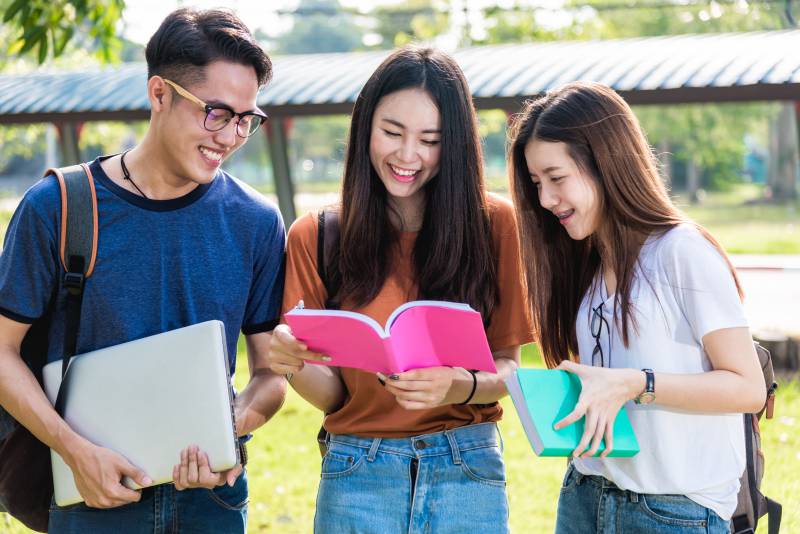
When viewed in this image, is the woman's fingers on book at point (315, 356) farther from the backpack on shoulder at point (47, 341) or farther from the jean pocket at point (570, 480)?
the jean pocket at point (570, 480)

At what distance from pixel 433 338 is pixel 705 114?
34765 mm

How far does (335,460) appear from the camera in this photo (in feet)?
8.45

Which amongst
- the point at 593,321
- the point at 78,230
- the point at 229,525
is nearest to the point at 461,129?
the point at 593,321

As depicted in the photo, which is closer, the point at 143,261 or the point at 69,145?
the point at 143,261

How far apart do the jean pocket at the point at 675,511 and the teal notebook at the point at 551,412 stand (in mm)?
187

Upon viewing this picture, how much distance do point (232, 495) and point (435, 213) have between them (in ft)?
3.07

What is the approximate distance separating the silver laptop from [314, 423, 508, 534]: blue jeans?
31cm

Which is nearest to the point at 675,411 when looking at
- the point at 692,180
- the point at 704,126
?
the point at 704,126

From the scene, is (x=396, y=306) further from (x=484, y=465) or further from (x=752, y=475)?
(x=752, y=475)

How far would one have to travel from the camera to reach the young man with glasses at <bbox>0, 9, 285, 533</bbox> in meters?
2.45

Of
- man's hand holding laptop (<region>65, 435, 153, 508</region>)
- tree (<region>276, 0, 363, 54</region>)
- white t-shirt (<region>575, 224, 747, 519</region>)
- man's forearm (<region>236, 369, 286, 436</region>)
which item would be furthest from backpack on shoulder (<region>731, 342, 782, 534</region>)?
tree (<region>276, 0, 363, 54</region>)

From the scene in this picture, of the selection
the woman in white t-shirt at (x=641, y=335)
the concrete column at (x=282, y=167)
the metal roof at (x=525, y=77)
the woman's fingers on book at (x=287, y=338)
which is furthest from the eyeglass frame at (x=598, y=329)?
the concrete column at (x=282, y=167)

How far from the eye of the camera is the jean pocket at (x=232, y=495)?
263 centimetres

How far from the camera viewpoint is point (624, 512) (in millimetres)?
2363
